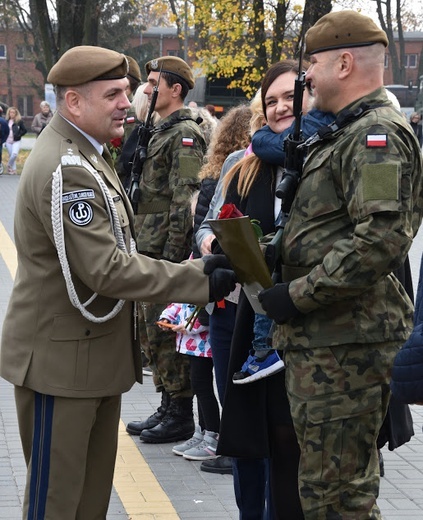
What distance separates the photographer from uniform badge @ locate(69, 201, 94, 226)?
3.43m

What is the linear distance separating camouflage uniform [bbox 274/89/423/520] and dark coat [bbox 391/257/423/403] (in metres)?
0.44

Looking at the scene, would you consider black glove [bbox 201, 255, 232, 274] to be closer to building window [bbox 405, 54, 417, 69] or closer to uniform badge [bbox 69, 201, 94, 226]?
uniform badge [bbox 69, 201, 94, 226]

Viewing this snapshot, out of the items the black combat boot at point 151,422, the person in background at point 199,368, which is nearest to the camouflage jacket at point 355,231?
the person in background at point 199,368

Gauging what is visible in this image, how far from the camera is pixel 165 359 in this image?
20.3 ft

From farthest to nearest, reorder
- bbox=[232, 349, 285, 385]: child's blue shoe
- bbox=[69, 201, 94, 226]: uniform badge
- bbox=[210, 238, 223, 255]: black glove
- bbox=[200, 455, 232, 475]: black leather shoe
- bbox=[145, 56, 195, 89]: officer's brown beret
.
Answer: bbox=[145, 56, 195, 89]: officer's brown beret < bbox=[200, 455, 232, 475]: black leather shoe < bbox=[210, 238, 223, 255]: black glove < bbox=[232, 349, 285, 385]: child's blue shoe < bbox=[69, 201, 94, 226]: uniform badge

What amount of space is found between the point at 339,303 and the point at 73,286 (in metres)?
0.89

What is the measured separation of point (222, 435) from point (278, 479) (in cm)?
27

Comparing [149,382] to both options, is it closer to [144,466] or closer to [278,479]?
[144,466]

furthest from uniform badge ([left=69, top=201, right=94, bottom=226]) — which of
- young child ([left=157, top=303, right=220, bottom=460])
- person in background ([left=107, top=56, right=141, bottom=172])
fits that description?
person in background ([left=107, top=56, right=141, bottom=172])

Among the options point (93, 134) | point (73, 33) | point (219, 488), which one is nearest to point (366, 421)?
point (93, 134)

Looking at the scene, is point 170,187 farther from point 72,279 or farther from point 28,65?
point 28,65

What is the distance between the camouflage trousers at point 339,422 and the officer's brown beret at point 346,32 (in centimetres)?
98

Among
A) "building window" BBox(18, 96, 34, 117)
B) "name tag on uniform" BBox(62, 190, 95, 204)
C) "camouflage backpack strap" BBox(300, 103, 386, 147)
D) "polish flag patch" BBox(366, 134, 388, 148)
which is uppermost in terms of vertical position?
"camouflage backpack strap" BBox(300, 103, 386, 147)

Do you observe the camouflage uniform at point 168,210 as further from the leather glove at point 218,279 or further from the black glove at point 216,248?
the leather glove at point 218,279
